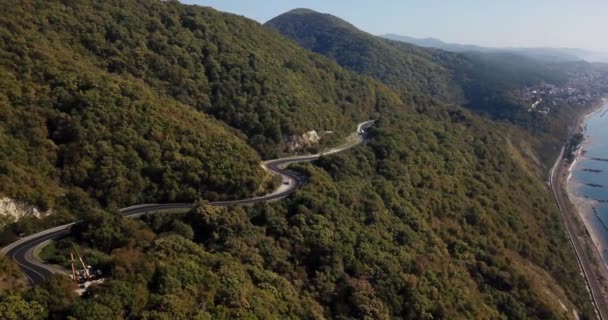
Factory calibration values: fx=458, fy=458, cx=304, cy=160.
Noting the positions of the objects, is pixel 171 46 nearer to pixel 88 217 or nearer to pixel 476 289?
pixel 88 217

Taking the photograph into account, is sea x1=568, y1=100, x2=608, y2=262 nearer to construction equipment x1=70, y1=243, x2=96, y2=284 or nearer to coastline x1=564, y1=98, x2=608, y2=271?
coastline x1=564, y1=98, x2=608, y2=271

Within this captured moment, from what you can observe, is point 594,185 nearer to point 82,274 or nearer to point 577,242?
point 577,242

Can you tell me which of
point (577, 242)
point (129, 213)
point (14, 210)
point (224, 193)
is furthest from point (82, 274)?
point (577, 242)

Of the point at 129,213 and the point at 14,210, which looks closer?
the point at 14,210

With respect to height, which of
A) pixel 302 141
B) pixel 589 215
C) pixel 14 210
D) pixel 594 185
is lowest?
pixel 589 215

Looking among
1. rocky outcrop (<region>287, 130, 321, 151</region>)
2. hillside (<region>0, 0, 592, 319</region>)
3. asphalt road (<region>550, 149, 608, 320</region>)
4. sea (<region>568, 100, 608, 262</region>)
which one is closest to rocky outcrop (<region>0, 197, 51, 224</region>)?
hillside (<region>0, 0, 592, 319</region>)

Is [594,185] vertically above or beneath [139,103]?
beneath

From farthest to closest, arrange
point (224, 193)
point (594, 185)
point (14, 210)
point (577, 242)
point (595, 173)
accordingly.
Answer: point (595, 173)
point (594, 185)
point (577, 242)
point (224, 193)
point (14, 210)

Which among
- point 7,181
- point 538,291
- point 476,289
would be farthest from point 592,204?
point 7,181
